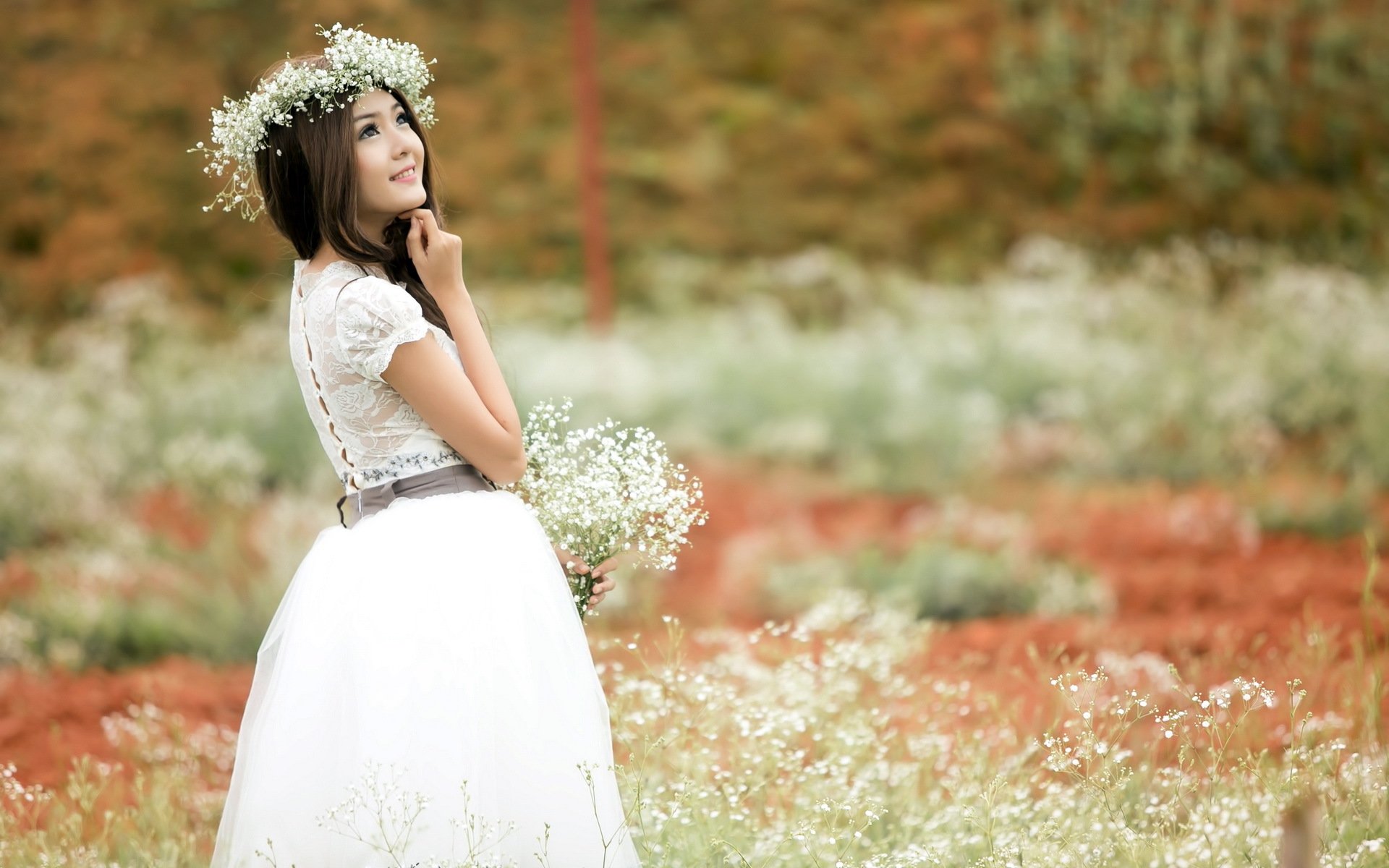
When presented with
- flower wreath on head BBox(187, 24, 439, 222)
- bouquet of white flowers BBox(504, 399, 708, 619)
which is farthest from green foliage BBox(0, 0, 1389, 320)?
bouquet of white flowers BBox(504, 399, 708, 619)

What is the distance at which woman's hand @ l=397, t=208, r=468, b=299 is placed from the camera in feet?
7.90

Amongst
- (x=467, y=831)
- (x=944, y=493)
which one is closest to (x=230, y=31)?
(x=944, y=493)

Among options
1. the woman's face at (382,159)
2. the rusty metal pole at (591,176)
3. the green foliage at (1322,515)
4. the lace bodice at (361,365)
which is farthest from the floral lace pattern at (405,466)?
the rusty metal pole at (591,176)

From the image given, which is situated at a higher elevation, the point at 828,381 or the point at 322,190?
the point at 828,381

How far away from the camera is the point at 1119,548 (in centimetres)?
607

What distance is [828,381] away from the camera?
8.04 meters

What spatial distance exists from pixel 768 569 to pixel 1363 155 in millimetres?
6453

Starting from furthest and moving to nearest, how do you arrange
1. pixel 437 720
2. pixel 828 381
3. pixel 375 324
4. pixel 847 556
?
pixel 828 381 → pixel 847 556 → pixel 375 324 → pixel 437 720

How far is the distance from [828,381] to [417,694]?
19.7 feet

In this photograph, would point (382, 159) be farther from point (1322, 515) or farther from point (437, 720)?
point (1322, 515)

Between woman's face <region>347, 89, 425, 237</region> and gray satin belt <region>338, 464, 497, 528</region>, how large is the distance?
0.52 metres

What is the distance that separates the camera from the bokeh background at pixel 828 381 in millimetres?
3186

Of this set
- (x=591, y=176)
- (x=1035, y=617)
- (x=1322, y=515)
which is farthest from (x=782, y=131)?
(x=1035, y=617)

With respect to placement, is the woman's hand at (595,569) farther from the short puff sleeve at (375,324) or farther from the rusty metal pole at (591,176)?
the rusty metal pole at (591,176)
